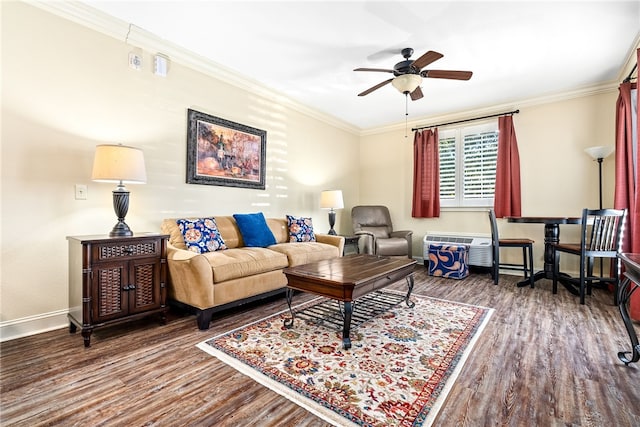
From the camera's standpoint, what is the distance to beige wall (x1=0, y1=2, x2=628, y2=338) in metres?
2.26

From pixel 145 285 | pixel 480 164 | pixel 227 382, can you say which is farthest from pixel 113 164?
pixel 480 164

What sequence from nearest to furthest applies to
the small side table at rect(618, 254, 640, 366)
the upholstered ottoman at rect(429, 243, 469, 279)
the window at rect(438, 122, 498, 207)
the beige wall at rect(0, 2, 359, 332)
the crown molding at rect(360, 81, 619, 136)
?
1. the small side table at rect(618, 254, 640, 366)
2. the beige wall at rect(0, 2, 359, 332)
3. the crown molding at rect(360, 81, 619, 136)
4. the upholstered ottoman at rect(429, 243, 469, 279)
5. the window at rect(438, 122, 498, 207)

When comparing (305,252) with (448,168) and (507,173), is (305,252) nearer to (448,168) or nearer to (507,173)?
(448,168)

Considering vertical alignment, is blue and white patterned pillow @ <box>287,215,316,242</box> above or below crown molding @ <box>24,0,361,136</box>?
below

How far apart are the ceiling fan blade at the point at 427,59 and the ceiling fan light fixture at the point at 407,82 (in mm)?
109

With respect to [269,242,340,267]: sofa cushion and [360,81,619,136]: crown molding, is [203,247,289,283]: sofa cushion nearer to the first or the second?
[269,242,340,267]: sofa cushion

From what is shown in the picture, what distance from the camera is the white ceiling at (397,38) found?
2.50m

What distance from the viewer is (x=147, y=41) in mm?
2906

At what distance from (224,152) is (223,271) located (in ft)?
5.56

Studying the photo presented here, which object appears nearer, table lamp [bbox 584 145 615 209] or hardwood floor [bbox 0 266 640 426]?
hardwood floor [bbox 0 266 640 426]

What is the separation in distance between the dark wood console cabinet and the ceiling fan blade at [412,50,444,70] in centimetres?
278

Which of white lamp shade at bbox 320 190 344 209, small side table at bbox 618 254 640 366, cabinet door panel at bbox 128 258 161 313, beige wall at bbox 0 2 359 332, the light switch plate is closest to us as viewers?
small side table at bbox 618 254 640 366

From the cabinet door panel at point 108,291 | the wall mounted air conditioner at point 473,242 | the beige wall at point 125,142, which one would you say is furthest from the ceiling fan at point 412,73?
the cabinet door panel at point 108,291

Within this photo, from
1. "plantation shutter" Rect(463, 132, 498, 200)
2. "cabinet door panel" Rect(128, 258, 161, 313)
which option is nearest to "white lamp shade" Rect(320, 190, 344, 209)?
"plantation shutter" Rect(463, 132, 498, 200)
